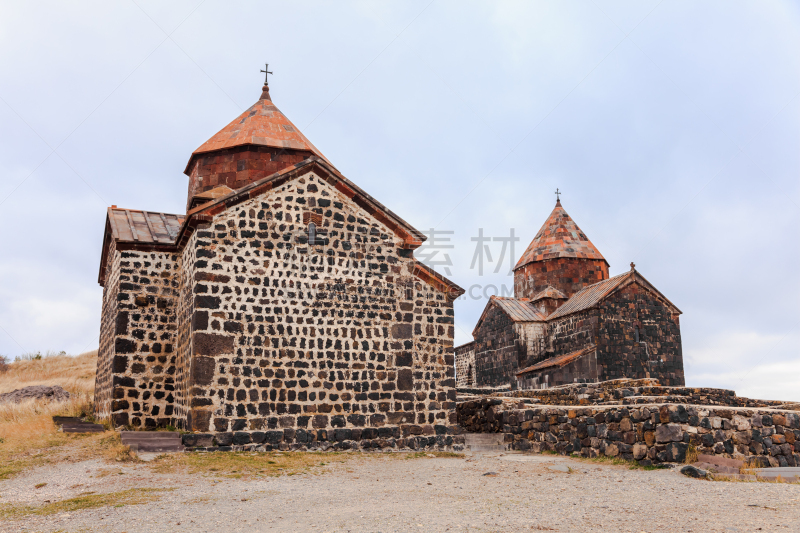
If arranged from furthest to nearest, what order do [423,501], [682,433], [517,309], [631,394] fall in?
[517,309]
[631,394]
[682,433]
[423,501]

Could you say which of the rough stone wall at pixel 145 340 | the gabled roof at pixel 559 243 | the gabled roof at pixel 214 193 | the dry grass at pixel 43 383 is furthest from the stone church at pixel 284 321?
the gabled roof at pixel 559 243

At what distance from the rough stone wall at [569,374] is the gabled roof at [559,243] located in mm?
5783

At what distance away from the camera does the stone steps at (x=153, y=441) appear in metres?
9.84

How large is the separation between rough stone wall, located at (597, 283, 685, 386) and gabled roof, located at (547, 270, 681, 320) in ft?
0.68

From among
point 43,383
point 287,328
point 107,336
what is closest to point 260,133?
point 287,328

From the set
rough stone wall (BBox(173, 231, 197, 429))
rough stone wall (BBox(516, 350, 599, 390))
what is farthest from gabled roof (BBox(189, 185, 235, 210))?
rough stone wall (BBox(516, 350, 599, 390))

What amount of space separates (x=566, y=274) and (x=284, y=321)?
57.3ft

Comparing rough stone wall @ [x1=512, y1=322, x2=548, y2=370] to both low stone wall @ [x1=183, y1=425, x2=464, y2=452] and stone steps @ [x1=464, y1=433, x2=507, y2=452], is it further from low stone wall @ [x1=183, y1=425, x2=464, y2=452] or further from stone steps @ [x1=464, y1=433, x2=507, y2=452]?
low stone wall @ [x1=183, y1=425, x2=464, y2=452]

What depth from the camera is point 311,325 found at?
38.7 ft

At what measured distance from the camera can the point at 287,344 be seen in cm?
1153

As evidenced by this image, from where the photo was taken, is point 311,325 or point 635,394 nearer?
point 311,325

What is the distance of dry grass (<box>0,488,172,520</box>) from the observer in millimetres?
5902

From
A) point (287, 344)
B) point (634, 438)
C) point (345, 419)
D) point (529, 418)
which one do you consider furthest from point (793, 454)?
point (287, 344)

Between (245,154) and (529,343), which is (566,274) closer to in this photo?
(529,343)
